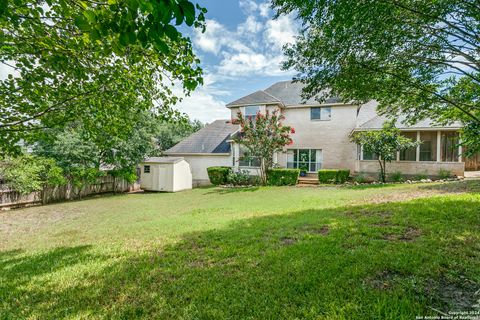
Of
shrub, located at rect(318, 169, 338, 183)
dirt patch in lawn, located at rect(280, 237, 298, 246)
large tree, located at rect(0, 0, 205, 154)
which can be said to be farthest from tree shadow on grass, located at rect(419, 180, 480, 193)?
large tree, located at rect(0, 0, 205, 154)

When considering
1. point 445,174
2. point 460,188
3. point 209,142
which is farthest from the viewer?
point 209,142

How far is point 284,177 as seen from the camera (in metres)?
17.7

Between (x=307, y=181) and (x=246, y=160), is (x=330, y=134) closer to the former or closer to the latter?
(x=307, y=181)

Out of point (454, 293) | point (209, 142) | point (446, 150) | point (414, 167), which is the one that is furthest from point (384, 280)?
point (209, 142)

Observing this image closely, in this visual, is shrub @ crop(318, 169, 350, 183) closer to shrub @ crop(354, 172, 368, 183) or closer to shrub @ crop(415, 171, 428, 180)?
shrub @ crop(354, 172, 368, 183)

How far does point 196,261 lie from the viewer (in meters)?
4.41

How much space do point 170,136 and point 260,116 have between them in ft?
70.9

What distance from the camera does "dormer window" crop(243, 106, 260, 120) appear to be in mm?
20108

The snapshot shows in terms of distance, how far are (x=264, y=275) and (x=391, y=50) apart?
558cm

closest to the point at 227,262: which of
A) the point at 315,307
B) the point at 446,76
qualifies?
the point at 315,307

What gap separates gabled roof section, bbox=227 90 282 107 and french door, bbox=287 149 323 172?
462 cm

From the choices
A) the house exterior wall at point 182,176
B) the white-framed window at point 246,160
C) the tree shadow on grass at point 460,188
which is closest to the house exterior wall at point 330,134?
the white-framed window at point 246,160

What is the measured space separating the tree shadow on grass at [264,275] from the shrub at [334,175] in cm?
1158

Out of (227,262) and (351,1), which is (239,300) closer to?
(227,262)
